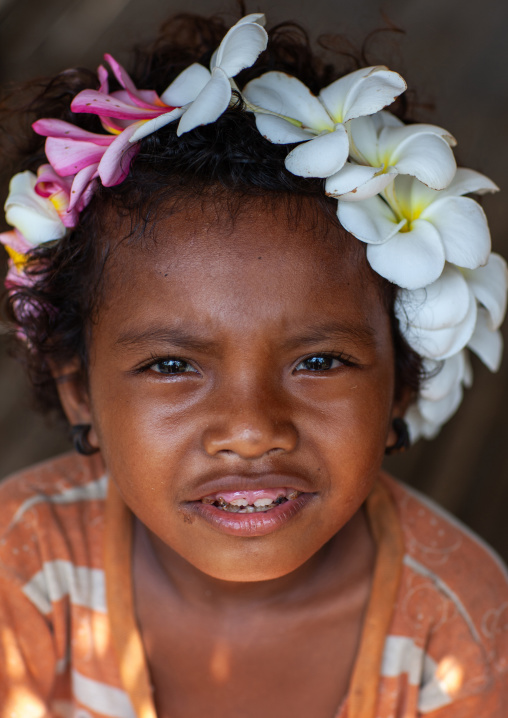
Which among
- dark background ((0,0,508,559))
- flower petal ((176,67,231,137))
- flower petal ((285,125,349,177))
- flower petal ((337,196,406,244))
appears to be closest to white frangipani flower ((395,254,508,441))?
flower petal ((337,196,406,244))

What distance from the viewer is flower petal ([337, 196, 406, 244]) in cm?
115

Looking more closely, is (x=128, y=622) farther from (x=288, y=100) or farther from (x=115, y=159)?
(x=288, y=100)

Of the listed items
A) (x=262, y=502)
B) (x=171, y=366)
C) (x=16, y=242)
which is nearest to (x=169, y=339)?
(x=171, y=366)

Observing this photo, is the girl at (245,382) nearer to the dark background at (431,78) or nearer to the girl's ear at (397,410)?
→ the girl's ear at (397,410)

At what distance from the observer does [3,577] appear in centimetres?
144

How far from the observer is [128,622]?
1.44m

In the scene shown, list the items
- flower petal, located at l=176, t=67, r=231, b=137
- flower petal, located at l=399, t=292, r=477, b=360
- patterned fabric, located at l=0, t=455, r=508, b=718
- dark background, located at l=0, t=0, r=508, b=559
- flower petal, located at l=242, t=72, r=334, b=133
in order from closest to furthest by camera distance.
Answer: flower petal, located at l=176, t=67, r=231, b=137 → flower petal, located at l=242, t=72, r=334, b=133 → flower petal, located at l=399, t=292, r=477, b=360 → patterned fabric, located at l=0, t=455, r=508, b=718 → dark background, located at l=0, t=0, r=508, b=559

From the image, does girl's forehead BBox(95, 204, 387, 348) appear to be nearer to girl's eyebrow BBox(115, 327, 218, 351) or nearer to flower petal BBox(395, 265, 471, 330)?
girl's eyebrow BBox(115, 327, 218, 351)

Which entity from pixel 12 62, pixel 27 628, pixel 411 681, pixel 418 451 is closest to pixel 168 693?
pixel 27 628

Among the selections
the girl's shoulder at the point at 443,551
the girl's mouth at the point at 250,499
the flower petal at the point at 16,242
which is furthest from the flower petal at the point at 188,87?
the girl's shoulder at the point at 443,551

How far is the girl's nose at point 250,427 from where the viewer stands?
1113mm

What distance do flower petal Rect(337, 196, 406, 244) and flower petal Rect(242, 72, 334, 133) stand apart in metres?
0.12

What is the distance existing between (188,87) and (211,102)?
146 millimetres

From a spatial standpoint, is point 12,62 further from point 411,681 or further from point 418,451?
point 411,681
